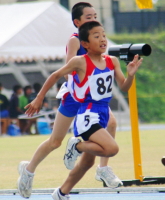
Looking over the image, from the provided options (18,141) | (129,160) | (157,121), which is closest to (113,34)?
(157,121)

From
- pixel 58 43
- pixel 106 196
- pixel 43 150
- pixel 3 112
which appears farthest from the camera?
pixel 3 112

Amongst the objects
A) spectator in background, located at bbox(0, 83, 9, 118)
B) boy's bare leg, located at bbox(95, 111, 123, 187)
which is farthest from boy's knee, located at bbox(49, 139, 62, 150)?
spectator in background, located at bbox(0, 83, 9, 118)

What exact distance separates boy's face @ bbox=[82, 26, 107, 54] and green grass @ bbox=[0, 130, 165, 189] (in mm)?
2501

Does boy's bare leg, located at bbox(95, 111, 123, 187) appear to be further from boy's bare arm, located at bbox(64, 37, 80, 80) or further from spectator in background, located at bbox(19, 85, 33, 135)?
spectator in background, located at bbox(19, 85, 33, 135)

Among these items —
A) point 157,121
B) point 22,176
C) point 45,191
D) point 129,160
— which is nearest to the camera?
point 22,176

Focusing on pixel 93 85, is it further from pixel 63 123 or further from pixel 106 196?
pixel 106 196

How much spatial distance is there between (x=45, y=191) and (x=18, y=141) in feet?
32.7

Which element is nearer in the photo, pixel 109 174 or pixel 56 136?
pixel 109 174

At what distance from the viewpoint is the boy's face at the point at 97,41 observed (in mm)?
6262

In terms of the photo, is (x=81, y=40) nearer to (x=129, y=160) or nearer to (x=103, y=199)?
(x=103, y=199)

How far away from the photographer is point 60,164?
11.4m

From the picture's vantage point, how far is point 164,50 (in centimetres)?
3108

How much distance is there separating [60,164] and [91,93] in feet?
17.6

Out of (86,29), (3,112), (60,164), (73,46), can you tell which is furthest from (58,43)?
(86,29)
